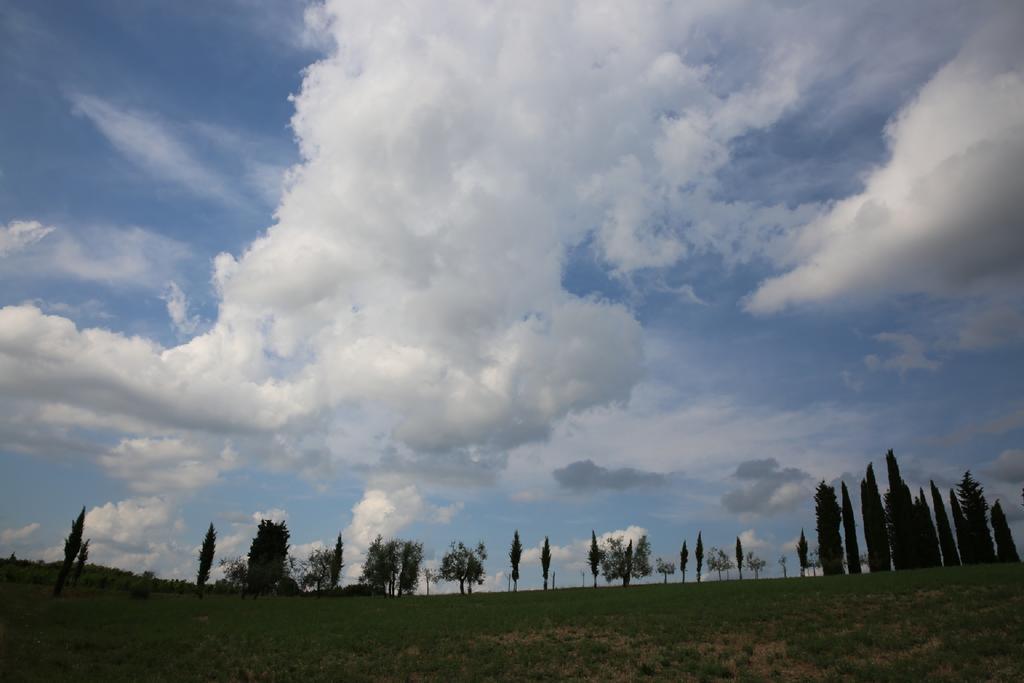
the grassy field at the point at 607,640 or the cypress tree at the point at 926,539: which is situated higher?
the cypress tree at the point at 926,539

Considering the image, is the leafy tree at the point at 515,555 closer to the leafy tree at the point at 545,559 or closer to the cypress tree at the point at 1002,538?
the leafy tree at the point at 545,559

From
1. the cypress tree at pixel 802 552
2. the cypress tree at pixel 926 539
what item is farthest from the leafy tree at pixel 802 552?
the cypress tree at pixel 926 539

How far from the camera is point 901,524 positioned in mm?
82125

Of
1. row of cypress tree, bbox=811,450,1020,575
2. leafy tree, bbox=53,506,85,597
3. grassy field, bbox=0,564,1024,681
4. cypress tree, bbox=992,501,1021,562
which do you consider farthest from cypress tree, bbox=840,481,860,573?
leafy tree, bbox=53,506,85,597

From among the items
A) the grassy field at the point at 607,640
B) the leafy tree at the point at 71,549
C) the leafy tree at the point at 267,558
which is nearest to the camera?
the grassy field at the point at 607,640

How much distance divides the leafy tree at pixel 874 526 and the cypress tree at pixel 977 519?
10.4 m

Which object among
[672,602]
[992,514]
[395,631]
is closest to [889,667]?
[672,602]

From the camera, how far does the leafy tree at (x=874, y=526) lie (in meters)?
82.6

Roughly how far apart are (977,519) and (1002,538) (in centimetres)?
384

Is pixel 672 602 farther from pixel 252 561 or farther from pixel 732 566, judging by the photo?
pixel 732 566

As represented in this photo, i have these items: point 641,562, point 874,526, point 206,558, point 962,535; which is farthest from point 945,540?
point 206,558

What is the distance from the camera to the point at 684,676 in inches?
1107

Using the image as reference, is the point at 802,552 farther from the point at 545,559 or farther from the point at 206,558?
the point at 206,558

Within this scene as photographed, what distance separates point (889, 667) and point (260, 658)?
110 feet
